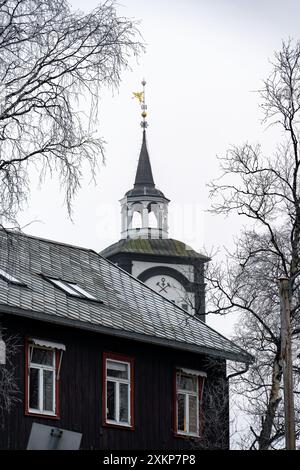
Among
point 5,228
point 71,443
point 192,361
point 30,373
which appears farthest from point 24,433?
point 71,443

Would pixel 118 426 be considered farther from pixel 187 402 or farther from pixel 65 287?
pixel 65 287

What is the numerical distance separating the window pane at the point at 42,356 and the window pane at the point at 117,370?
2124 millimetres

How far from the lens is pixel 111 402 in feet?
120

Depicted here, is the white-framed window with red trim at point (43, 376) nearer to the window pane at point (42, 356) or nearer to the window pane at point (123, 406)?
the window pane at point (42, 356)

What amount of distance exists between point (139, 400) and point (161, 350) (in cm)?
177

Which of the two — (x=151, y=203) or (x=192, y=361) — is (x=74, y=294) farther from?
(x=151, y=203)

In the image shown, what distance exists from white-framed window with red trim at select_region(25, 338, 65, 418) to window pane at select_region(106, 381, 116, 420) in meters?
2.02

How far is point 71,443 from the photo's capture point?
1902 cm

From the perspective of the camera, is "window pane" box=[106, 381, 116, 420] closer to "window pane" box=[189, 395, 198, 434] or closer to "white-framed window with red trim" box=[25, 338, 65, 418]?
"white-framed window with red trim" box=[25, 338, 65, 418]

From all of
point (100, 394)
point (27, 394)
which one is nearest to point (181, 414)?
point (100, 394)

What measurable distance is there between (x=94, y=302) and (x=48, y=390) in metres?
3.70

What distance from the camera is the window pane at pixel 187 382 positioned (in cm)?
3881

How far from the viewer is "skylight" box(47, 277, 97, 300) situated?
3719 centimetres

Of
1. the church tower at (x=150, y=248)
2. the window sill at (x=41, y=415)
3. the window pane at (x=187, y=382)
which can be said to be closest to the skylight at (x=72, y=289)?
the window pane at (x=187, y=382)
